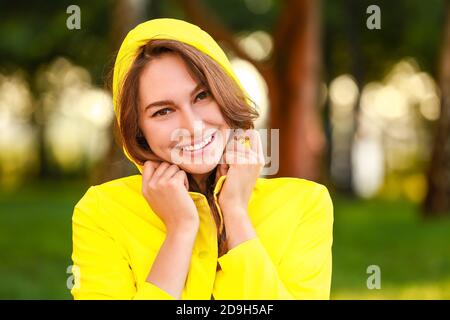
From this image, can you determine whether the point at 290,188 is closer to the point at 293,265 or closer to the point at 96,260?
the point at 293,265

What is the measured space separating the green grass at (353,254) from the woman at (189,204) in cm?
399

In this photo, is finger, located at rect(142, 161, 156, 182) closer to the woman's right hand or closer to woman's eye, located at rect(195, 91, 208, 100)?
the woman's right hand

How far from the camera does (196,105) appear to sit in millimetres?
2094

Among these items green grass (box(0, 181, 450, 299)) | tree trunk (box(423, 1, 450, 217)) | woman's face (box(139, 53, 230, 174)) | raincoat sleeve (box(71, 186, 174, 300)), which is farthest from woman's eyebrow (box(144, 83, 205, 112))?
tree trunk (box(423, 1, 450, 217))

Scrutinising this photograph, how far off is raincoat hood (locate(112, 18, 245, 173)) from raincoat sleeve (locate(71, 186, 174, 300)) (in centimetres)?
37

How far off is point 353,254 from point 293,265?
19.8 feet

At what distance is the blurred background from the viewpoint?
7.49 m

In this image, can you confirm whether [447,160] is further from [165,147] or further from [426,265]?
[165,147]

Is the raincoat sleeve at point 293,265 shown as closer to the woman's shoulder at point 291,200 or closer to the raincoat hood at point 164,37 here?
the woman's shoulder at point 291,200

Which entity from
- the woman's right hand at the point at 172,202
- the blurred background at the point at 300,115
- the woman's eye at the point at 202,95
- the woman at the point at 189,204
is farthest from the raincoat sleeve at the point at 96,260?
the blurred background at the point at 300,115

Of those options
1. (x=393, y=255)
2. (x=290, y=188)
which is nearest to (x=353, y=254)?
(x=393, y=255)

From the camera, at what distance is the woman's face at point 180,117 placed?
207 centimetres

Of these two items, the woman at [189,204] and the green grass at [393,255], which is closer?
the woman at [189,204]

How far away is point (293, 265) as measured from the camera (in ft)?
6.90
